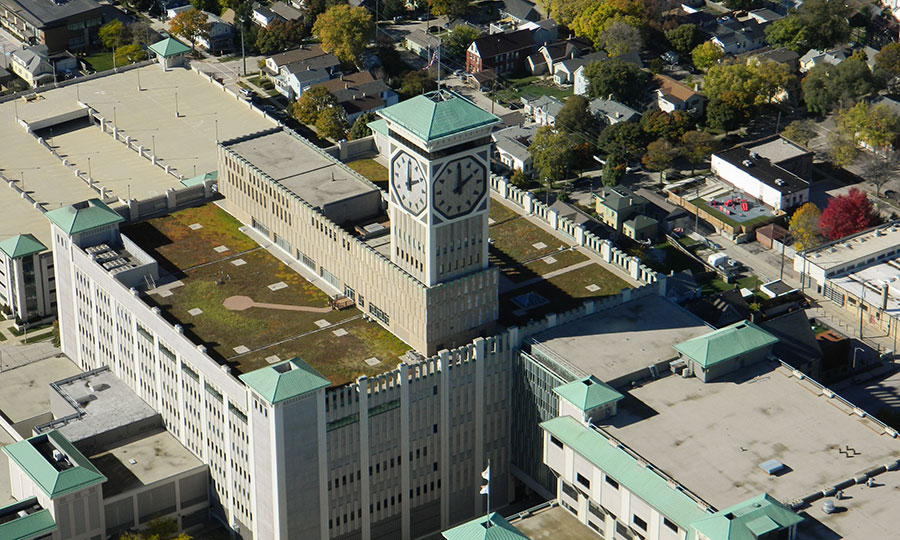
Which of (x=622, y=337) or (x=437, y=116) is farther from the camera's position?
(x=622, y=337)

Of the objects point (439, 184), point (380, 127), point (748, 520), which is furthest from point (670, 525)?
point (380, 127)

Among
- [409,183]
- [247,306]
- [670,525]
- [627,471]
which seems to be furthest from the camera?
[247,306]

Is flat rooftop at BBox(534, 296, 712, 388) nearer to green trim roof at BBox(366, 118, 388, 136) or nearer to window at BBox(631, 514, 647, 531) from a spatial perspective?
window at BBox(631, 514, 647, 531)

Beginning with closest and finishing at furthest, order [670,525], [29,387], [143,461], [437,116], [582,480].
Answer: [670,525], [582,480], [437,116], [143,461], [29,387]

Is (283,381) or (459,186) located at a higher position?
(459,186)

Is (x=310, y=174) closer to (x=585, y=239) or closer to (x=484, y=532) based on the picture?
(x=585, y=239)

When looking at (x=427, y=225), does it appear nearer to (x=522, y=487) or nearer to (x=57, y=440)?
(x=522, y=487)

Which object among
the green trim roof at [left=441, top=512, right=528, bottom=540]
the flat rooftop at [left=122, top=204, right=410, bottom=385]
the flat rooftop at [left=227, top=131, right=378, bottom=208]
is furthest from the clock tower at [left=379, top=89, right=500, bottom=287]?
the green trim roof at [left=441, top=512, right=528, bottom=540]
